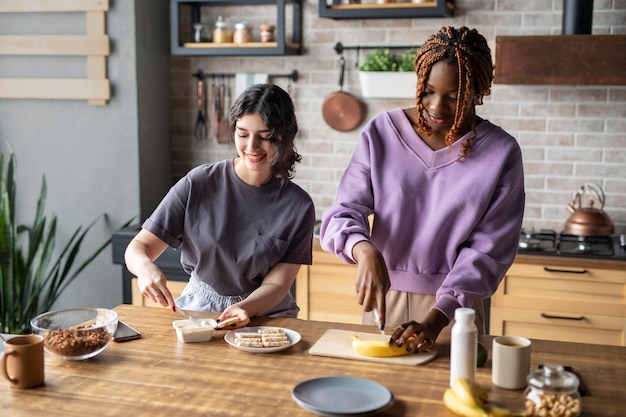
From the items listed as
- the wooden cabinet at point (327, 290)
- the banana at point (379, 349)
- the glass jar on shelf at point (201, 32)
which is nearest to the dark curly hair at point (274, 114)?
the banana at point (379, 349)

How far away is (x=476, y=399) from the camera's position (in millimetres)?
1567

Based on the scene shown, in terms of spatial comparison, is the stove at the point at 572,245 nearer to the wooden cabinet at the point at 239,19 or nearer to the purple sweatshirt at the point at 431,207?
the purple sweatshirt at the point at 431,207

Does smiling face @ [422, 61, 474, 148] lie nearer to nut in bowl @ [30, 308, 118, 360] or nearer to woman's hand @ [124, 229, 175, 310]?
woman's hand @ [124, 229, 175, 310]

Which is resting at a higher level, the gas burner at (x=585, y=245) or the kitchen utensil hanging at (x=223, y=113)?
the kitchen utensil hanging at (x=223, y=113)

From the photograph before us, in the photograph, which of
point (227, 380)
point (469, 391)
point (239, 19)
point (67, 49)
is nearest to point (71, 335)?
point (227, 380)

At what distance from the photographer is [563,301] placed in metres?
3.42

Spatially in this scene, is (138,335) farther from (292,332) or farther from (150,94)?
(150,94)

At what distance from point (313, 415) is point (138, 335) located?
2.18ft

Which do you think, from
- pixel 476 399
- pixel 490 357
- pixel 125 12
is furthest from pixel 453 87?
pixel 125 12

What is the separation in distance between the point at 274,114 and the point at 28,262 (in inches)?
85.0

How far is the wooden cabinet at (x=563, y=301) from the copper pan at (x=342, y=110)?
1.17 metres

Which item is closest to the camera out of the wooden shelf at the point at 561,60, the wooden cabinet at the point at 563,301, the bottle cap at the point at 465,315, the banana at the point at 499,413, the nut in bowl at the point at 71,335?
the banana at the point at 499,413

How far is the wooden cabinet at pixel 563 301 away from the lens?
337cm

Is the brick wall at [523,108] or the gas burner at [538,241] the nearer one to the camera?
the gas burner at [538,241]
